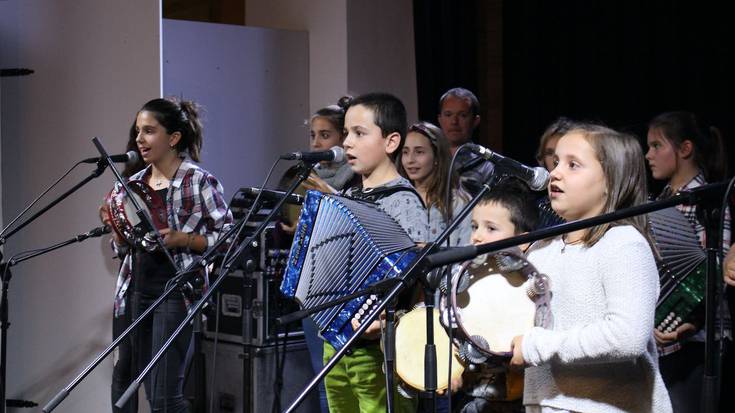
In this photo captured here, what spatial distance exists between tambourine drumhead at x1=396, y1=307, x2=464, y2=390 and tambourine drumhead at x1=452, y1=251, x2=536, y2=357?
334mm

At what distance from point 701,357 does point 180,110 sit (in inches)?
90.8

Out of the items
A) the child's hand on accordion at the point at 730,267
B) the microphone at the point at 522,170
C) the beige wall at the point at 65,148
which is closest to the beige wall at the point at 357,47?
the beige wall at the point at 65,148

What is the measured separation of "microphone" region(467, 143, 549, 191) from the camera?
243 centimetres

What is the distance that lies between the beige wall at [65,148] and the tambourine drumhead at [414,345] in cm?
223

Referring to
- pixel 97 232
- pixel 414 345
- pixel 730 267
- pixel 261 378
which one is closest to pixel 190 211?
pixel 97 232

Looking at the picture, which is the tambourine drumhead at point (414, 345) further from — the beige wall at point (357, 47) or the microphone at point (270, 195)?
the beige wall at point (357, 47)

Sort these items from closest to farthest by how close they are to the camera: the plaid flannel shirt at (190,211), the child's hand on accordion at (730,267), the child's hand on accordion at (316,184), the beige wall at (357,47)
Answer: the child's hand on accordion at (730,267), the child's hand on accordion at (316,184), the plaid flannel shirt at (190,211), the beige wall at (357,47)

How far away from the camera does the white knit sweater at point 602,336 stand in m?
2.20

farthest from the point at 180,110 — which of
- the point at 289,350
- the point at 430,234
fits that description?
the point at 430,234

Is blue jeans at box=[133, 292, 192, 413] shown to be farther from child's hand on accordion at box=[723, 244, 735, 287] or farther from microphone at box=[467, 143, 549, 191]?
child's hand on accordion at box=[723, 244, 735, 287]

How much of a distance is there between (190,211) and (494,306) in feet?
6.07

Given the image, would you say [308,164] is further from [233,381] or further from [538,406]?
[233,381]

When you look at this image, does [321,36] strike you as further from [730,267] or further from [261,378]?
[730,267]

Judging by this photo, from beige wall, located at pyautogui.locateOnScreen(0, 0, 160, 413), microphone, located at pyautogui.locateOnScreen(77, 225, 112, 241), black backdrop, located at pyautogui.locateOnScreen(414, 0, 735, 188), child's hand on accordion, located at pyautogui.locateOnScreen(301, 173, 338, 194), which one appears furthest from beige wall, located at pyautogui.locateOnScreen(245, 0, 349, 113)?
child's hand on accordion, located at pyautogui.locateOnScreen(301, 173, 338, 194)
